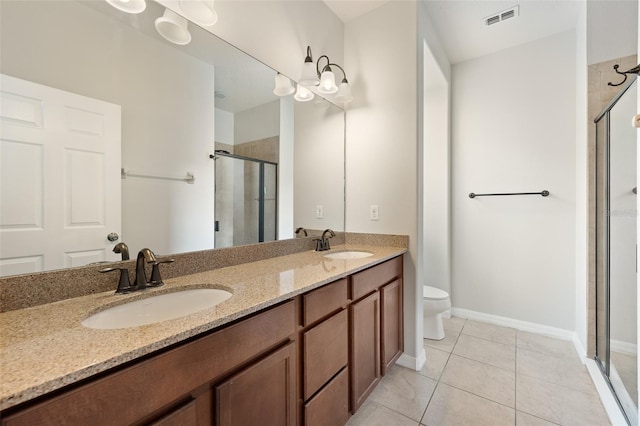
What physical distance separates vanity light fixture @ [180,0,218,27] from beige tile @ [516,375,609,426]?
8.39ft

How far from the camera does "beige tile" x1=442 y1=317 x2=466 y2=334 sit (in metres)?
2.60

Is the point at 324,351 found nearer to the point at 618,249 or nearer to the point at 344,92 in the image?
the point at 344,92

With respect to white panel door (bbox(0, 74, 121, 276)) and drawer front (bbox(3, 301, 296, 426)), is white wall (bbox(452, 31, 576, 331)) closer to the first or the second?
drawer front (bbox(3, 301, 296, 426))

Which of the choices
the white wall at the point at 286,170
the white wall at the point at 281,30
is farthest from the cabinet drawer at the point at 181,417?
the white wall at the point at 281,30

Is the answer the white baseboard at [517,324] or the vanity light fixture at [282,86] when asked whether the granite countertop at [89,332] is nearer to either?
the vanity light fixture at [282,86]

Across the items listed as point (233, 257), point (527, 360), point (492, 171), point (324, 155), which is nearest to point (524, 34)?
point (492, 171)

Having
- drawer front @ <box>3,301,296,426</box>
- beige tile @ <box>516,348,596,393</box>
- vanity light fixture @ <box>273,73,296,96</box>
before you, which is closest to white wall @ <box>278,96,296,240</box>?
vanity light fixture @ <box>273,73,296,96</box>

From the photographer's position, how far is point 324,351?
120 cm

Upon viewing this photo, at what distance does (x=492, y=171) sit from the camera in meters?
2.72

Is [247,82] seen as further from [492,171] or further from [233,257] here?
[492,171]

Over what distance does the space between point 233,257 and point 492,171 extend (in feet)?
8.44

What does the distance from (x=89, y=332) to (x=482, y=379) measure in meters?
2.13

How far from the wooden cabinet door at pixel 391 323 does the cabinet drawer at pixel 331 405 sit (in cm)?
42

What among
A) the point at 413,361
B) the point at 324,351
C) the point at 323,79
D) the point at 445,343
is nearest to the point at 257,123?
the point at 323,79
